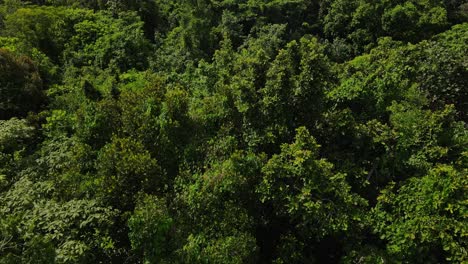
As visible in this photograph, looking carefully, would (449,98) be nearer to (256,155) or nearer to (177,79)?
(256,155)

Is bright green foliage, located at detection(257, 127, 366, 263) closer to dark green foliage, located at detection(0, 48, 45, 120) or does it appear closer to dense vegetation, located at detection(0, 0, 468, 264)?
dense vegetation, located at detection(0, 0, 468, 264)

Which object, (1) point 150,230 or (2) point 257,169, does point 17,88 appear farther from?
(2) point 257,169

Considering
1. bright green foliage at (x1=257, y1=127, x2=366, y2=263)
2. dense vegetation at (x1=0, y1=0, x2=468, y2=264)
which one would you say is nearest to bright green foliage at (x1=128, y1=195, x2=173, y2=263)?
dense vegetation at (x1=0, y1=0, x2=468, y2=264)

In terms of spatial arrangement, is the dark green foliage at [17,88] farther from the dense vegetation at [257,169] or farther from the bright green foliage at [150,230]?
the bright green foliage at [150,230]

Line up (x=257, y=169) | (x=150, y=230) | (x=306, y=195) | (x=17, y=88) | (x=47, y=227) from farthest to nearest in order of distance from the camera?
(x=17, y=88)
(x=257, y=169)
(x=306, y=195)
(x=150, y=230)
(x=47, y=227)

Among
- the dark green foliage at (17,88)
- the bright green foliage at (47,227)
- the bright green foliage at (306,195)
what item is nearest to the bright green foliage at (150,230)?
the bright green foliage at (47,227)

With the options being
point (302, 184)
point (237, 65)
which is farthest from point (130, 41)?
point (302, 184)

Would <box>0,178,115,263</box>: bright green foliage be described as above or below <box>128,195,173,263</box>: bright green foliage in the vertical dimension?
above

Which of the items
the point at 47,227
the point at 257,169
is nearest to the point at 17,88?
the point at 47,227
